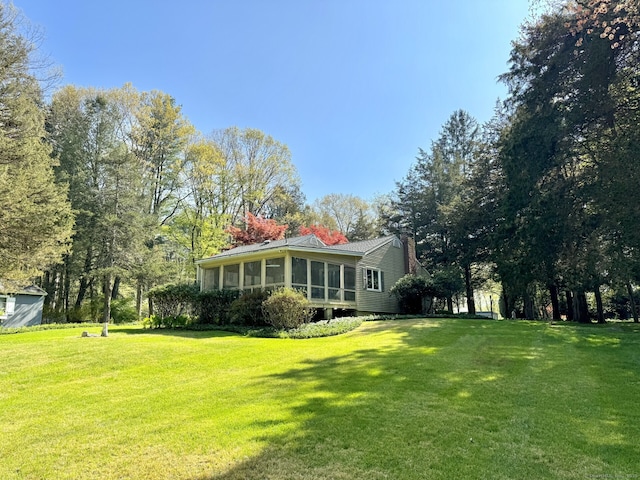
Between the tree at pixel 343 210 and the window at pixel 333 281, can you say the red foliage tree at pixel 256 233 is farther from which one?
the tree at pixel 343 210

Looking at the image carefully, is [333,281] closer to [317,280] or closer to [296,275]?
[317,280]

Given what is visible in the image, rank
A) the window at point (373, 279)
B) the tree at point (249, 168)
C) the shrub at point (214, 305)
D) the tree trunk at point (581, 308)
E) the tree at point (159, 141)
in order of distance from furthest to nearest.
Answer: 1. the tree at point (249, 168)
2. the tree at point (159, 141)
3. the window at point (373, 279)
4. the tree trunk at point (581, 308)
5. the shrub at point (214, 305)

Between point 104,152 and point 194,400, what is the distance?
25.9 meters

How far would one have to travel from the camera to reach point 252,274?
19312mm

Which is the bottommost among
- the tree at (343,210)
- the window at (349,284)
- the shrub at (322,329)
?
the shrub at (322,329)

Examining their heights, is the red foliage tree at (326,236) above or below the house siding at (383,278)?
above

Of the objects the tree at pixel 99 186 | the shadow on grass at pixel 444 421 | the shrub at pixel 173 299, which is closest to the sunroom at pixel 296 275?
the shrub at pixel 173 299

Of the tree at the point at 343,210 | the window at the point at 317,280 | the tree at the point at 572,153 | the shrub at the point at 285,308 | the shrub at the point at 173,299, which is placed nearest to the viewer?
the tree at the point at 572,153

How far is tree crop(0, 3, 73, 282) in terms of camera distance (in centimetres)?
1341

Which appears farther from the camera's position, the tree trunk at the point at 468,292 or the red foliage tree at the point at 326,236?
the red foliage tree at the point at 326,236

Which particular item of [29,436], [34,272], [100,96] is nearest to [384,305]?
[34,272]

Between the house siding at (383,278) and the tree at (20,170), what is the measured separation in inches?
532

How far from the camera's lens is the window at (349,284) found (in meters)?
20.2

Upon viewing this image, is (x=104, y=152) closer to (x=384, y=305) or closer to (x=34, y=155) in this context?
(x=34, y=155)
